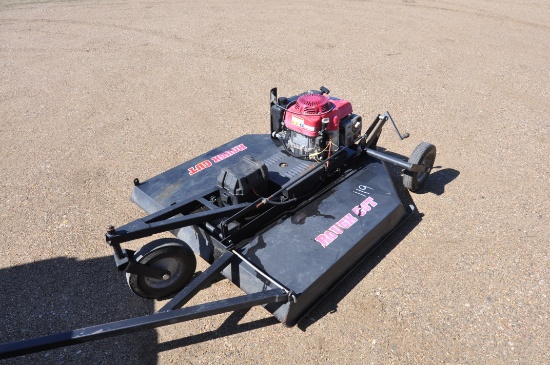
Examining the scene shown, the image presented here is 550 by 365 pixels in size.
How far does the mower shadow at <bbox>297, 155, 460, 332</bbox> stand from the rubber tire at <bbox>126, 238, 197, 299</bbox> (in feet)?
4.71

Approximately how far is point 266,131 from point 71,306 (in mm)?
5047

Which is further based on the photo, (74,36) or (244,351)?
(74,36)

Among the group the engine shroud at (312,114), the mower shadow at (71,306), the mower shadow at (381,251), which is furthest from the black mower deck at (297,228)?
the mower shadow at (71,306)

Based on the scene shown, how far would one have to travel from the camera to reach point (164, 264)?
15.5 ft

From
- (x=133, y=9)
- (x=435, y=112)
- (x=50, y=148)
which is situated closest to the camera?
(x=50, y=148)

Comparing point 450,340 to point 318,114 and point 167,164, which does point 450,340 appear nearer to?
point 318,114

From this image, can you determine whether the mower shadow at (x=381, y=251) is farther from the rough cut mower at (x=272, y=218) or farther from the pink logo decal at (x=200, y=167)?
the pink logo decal at (x=200, y=167)

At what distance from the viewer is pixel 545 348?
177 inches

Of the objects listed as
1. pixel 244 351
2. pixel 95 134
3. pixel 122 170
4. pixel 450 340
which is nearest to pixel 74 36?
pixel 95 134

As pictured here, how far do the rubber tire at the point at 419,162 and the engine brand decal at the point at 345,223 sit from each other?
1060 mm

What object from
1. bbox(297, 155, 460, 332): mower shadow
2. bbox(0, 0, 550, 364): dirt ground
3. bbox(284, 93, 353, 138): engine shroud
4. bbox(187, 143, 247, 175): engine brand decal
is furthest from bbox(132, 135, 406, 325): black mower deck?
bbox(284, 93, 353, 138): engine shroud

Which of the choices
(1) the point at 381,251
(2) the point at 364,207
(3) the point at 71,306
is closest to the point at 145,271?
(3) the point at 71,306

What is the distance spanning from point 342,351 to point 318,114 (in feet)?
9.83

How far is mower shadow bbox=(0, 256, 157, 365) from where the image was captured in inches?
174
